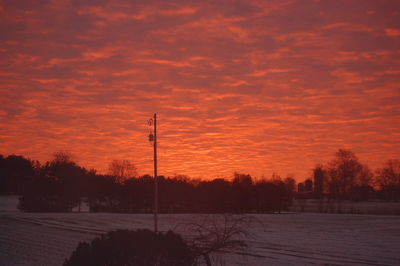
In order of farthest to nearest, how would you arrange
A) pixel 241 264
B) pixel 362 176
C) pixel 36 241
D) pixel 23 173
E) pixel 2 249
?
pixel 362 176 < pixel 23 173 < pixel 36 241 < pixel 2 249 < pixel 241 264

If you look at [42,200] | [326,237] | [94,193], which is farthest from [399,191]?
[326,237]

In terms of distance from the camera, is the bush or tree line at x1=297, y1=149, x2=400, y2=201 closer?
the bush

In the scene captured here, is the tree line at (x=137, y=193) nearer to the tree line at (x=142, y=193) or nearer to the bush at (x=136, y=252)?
the tree line at (x=142, y=193)

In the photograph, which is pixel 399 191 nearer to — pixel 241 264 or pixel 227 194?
pixel 227 194

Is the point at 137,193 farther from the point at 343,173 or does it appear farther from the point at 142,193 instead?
the point at 343,173

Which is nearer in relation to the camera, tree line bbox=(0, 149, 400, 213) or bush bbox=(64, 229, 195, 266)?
bush bbox=(64, 229, 195, 266)

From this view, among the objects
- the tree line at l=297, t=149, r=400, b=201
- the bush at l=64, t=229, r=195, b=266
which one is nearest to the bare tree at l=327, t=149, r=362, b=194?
the tree line at l=297, t=149, r=400, b=201

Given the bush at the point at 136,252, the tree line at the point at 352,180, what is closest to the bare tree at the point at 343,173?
the tree line at the point at 352,180

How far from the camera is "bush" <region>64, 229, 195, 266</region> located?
980 centimetres

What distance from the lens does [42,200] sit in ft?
264

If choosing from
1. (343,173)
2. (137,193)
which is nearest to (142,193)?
(137,193)

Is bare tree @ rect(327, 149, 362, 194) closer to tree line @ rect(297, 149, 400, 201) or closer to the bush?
tree line @ rect(297, 149, 400, 201)

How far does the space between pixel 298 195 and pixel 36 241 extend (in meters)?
180

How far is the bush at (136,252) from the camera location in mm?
9805
